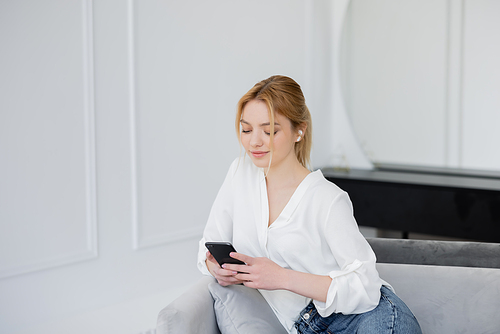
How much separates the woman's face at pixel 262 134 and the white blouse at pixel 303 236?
0.11 meters

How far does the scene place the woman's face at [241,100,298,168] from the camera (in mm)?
1355

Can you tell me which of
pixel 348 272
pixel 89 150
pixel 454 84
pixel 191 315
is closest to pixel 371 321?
pixel 348 272

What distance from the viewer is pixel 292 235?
52.6 inches

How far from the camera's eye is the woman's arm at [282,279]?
1206 millimetres

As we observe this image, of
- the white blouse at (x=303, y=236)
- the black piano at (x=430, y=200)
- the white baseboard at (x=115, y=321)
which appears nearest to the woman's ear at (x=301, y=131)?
the white blouse at (x=303, y=236)

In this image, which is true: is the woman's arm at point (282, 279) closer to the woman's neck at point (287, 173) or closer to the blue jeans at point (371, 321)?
the blue jeans at point (371, 321)

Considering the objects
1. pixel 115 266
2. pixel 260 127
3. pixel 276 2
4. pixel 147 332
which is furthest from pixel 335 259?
pixel 276 2

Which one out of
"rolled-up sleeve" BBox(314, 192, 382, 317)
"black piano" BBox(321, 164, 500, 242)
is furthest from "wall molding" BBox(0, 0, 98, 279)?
"black piano" BBox(321, 164, 500, 242)

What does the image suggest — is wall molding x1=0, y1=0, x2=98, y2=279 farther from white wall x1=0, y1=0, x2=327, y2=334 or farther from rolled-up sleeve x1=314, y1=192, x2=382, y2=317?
rolled-up sleeve x1=314, y1=192, x2=382, y2=317

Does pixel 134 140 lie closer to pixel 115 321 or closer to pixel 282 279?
pixel 115 321

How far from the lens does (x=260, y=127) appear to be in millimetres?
1359

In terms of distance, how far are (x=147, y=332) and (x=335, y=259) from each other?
1.17 metres

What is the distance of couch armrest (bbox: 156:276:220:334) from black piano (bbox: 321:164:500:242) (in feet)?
5.58

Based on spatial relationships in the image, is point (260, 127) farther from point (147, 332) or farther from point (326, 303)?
point (147, 332)
